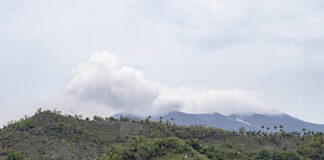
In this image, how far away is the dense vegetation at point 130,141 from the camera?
49625mm

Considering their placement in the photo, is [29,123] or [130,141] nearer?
[130,141]

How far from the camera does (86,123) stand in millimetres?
100562

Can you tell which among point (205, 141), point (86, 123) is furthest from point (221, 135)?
point (86, 123)

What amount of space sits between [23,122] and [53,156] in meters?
22.7

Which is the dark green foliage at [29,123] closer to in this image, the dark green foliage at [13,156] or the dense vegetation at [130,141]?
the dense vegetation at [130,141]

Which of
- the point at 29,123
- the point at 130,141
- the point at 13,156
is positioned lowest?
the point at 13,156

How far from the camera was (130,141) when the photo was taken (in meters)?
66.8

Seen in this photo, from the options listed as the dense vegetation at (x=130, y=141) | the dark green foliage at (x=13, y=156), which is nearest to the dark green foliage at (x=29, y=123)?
the dense vegetation at (x=130, y=141)

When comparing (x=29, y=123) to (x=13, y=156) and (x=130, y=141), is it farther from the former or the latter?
(x=130, y=141)

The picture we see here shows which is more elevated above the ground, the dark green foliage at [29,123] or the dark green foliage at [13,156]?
the dark green foliage at [29,123]

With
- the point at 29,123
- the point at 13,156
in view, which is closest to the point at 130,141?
the point at 13,156

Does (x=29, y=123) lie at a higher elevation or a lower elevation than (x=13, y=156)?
higher

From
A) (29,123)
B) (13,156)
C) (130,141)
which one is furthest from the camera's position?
(29,123)

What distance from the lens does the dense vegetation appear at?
163 ft
